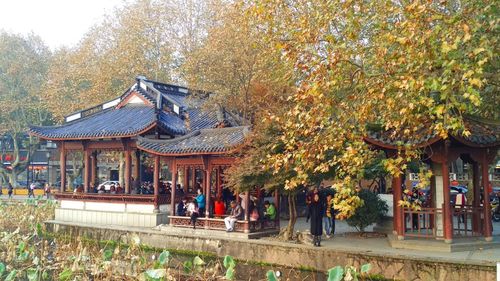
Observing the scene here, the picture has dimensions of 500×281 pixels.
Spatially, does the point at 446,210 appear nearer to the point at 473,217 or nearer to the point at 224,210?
the point at 473,217

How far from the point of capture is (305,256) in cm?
1173

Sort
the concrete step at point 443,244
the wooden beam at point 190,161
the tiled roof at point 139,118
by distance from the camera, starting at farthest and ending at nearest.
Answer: the tiled roof at point 139,118 < the wooden beam at point 190,161 < the concrete step at point 443,244

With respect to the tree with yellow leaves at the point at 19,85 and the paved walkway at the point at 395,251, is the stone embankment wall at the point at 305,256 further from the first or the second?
the tree with yellow leaves at the point at 19,85

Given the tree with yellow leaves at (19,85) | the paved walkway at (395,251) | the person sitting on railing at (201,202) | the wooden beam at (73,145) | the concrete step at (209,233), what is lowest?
the paved walkway at (395,251)

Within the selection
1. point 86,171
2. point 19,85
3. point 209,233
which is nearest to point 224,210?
point 209,233

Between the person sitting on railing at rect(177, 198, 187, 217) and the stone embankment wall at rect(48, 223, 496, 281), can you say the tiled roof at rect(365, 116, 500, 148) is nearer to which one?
the stone embankment wall at rect(48, 223, 496, 281)

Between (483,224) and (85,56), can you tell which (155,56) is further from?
(483,224)

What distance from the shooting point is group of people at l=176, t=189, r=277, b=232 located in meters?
14.0

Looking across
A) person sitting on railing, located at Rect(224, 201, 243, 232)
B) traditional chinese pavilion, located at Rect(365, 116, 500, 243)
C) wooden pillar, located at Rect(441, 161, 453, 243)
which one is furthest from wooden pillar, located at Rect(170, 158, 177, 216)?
wooden pillar, located at Rect(441, 161, 453, 243)

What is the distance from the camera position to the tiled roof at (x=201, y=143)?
14.1m

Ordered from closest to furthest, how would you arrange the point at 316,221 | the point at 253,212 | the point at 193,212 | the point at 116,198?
the point at 316,221 → the point at 253,212 → the point at 193,212 → the point at 116,198

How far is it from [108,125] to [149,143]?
3378 mm

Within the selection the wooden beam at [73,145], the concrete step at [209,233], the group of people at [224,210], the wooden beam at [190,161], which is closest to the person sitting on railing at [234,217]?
the group of people at [224,210]

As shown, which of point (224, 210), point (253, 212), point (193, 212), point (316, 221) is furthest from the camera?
point (224, 210)
